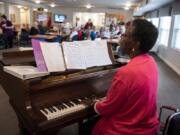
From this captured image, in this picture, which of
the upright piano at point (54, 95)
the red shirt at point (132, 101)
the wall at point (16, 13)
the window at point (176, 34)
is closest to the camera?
the red shirt at point (132, 101)

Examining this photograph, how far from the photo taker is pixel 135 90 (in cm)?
134

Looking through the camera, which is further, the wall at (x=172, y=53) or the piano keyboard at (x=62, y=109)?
the wall at (x=172, y=53)

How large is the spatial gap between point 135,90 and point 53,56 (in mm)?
744

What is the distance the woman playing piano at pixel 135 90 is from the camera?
135 cm

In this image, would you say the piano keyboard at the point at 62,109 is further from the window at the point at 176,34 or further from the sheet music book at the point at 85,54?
the window at the point at 176,34

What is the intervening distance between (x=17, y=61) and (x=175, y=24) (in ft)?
22.6

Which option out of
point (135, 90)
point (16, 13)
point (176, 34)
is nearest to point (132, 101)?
point (135, 90)

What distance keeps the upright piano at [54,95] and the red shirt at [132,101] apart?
0.91 ft

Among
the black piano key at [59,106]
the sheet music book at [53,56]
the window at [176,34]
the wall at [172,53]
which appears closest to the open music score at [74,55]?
the sheet music book at [53,56]

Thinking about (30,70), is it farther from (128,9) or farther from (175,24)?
(128,9)

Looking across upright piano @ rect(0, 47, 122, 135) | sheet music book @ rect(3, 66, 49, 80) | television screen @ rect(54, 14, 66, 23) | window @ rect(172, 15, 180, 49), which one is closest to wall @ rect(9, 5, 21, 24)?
television screen @ rect(54, 14, 66, 23)

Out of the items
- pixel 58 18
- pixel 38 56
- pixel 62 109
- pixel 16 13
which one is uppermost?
pixel 16 13

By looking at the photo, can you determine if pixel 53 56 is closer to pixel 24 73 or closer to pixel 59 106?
pixel 24 73

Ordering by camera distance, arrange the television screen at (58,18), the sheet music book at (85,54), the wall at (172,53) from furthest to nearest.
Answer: the television screen at (58,18), the wall at (172,53), the sheet music book at (85,54)
